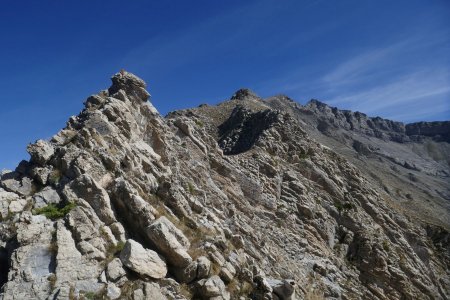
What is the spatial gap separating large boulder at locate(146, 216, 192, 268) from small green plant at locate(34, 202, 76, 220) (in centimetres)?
331

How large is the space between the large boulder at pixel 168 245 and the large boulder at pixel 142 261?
19.4 inches

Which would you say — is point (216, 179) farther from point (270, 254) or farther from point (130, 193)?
point (130, 193)

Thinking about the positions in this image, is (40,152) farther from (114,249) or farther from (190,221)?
(190,221)

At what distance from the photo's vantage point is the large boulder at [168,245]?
1678cm

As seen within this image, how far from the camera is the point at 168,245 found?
664 inches

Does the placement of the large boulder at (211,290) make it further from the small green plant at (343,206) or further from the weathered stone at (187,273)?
the small green plant at (343,206)

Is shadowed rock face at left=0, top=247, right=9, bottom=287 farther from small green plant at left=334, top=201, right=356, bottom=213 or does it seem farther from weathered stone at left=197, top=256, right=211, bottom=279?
small green plant at left=334, top=201, right=356, bottom=213

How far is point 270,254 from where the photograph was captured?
28672 millimetres

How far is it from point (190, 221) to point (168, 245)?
13.0 feet

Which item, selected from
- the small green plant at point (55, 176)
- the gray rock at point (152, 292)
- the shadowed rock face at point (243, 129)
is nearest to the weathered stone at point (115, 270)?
the gray rock at point (152, 292)

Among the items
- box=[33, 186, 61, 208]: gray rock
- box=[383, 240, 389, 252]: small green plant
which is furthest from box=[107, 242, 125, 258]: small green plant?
box=[383, 240, 389, 252]: small green plant

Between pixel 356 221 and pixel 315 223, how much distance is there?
617 centimetres

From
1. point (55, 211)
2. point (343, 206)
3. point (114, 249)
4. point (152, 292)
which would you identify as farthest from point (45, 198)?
point (343, 206)

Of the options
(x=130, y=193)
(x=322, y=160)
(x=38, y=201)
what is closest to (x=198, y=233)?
(x=130, y=193)
